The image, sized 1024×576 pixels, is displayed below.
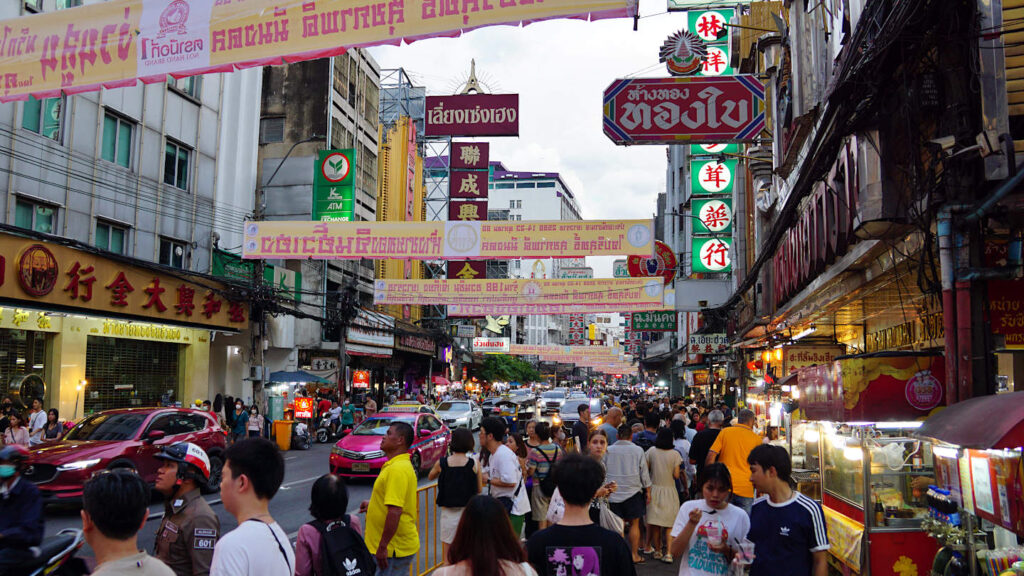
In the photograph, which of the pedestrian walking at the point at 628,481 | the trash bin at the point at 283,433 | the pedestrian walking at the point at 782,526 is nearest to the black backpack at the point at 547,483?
the pedestrian walking at the point at 628,481

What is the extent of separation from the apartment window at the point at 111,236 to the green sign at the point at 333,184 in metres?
8.06

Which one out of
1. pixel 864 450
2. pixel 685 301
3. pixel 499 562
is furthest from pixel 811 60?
pixel 685 301

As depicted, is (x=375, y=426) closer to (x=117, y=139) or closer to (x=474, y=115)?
(x=474, y=115)

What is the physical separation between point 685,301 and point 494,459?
22298mm

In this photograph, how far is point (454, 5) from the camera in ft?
20.7

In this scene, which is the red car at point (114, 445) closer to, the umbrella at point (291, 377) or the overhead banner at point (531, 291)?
the overhead banner at point (531, 291)

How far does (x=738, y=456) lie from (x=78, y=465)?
10235mm

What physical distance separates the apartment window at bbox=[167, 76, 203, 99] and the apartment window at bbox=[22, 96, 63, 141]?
461 centimetres

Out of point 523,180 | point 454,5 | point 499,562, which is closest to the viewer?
point 499,562

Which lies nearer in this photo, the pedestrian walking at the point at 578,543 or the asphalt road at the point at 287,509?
the pedestrian walking at the point at 578,543

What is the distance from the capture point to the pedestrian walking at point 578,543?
3.70 m

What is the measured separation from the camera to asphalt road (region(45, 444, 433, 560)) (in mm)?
10768

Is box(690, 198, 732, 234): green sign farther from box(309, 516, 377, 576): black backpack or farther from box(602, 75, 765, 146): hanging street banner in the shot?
box(309, 516, 377, 576): black backpack

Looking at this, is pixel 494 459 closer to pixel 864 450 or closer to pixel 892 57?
pixel 864 450
